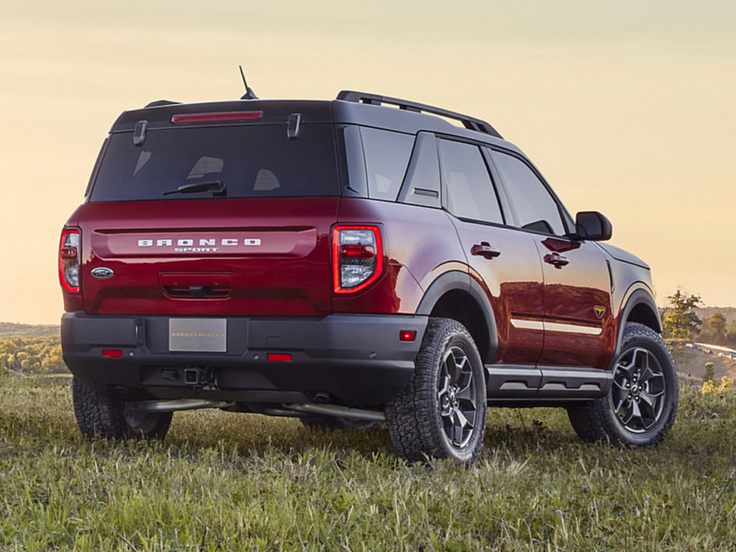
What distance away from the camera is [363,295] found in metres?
6.66

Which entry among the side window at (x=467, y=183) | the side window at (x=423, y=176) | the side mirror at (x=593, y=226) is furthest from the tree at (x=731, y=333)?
the side window at (x=423, y=176)

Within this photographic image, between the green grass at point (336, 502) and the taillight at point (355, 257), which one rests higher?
the taillight at point (355, 257)

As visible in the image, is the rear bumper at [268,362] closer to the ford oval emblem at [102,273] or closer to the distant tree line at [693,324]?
the ford oval emblem at [102,273]

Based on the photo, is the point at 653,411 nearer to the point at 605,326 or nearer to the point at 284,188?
the point at 605,326

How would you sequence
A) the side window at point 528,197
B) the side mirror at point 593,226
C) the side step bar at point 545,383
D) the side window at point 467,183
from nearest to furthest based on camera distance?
the side window at point 467,183, the side step bar at point 545,383, the side window at point 528,197, the side mirror at point 593,226

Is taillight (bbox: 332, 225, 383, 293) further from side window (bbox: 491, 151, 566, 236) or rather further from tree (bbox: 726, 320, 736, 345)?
tree (bbox: 726, 320, 736, 345)

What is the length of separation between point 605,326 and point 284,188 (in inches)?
130

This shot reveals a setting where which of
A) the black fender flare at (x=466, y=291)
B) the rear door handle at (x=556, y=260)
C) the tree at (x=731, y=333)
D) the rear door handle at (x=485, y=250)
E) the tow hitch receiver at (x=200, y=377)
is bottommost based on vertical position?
the tree at (x=731, y=333)

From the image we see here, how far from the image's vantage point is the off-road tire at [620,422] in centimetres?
946

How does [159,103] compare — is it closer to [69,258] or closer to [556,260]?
[69,258]

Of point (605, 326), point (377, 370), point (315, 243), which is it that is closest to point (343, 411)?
point (377, 370)

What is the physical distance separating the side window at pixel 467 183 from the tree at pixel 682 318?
140 ft

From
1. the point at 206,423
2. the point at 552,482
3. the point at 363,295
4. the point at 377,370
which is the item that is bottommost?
the point at 206,423

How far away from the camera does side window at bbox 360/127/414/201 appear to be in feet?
22.9
